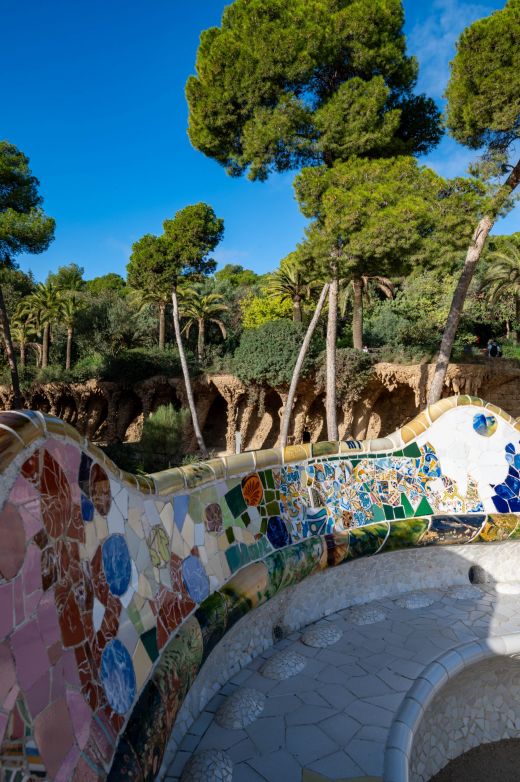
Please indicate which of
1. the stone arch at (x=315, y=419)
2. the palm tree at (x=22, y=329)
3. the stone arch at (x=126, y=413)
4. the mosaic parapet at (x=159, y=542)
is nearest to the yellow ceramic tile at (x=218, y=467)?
the mosaic parapet at (x=159, y=542)

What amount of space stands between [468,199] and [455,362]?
278 inches

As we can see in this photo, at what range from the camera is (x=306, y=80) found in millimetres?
9961

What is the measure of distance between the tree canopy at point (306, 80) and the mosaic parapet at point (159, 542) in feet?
A: 24.5

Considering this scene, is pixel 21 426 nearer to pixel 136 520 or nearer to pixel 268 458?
pixel 136 520

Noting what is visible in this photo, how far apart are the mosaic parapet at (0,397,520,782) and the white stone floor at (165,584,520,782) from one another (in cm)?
51

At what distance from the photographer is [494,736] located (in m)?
3.82

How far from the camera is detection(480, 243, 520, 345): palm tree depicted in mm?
18672

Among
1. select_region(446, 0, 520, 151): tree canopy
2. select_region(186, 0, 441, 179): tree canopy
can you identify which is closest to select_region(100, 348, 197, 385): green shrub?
select_region(186, 0, 441, 179): tree canopy

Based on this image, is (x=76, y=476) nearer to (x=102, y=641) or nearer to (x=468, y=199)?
(x=102, y=641)

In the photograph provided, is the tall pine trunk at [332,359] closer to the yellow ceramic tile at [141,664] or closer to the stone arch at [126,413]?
the yellow ceramic tile at [141,664]

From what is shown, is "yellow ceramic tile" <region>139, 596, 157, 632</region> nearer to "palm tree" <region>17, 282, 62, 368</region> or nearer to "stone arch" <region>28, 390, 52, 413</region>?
"stone arch" <region>28, 390, 52, 413</region>

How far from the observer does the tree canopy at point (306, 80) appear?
378 inches

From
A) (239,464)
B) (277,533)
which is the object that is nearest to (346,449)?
(277,533)

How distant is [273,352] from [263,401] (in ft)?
6.56
